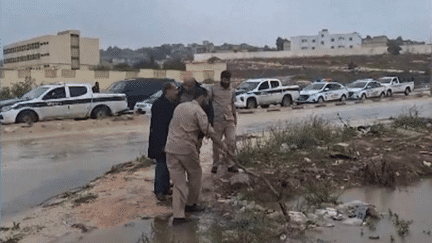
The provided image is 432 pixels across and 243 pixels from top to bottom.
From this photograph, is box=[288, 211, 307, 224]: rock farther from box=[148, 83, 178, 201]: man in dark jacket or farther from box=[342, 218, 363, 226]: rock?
box=[148, 83, 178, 201]: man in dark jacket

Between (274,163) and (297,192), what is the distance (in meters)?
1.54

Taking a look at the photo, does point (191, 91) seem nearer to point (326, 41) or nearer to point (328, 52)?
point (328, 52)

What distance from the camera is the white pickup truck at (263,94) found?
77.5 ft

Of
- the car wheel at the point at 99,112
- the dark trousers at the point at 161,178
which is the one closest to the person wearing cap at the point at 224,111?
the dark trousers at the point at 161,178

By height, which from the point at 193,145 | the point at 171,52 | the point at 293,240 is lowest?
the point at 293,240

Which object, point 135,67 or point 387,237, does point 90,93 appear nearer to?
point 387,237

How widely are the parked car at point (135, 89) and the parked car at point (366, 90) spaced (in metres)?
13.6

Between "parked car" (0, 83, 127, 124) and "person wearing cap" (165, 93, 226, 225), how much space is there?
12.4 metres

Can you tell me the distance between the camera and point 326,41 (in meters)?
112

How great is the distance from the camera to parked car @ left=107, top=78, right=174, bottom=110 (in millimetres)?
21656

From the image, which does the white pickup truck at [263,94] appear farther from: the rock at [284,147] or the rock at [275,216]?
the rock at [275,216]

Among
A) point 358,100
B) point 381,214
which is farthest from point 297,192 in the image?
point 358,100

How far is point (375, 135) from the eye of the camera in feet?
37.5

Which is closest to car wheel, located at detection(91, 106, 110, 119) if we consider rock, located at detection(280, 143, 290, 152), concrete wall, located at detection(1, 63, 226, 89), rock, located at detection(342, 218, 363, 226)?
rock, located at detection(280, 143, 290, 152)
